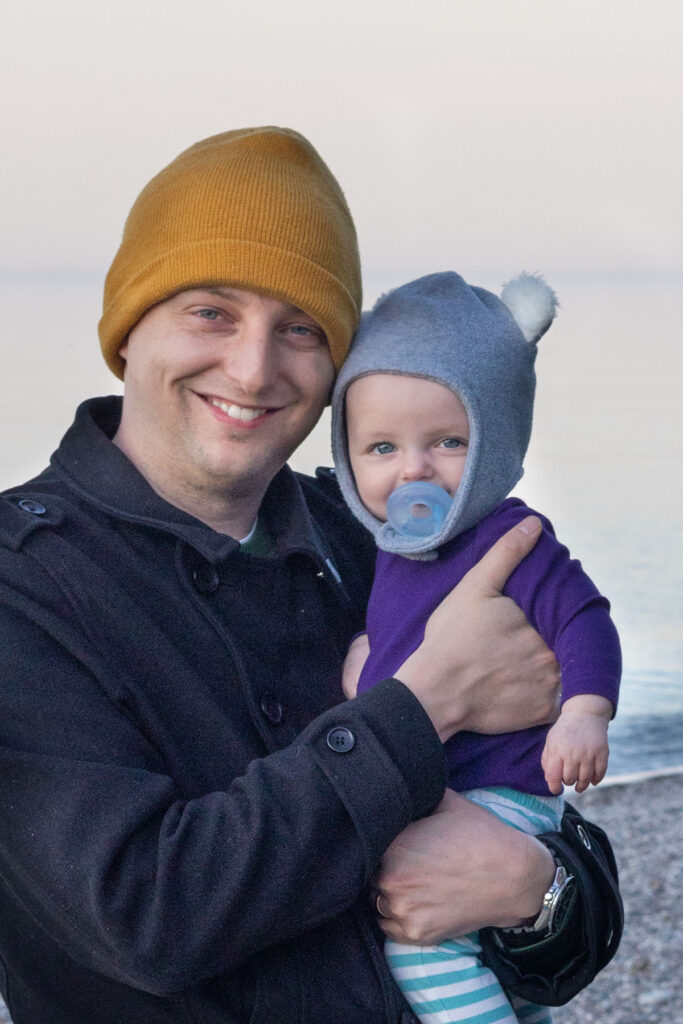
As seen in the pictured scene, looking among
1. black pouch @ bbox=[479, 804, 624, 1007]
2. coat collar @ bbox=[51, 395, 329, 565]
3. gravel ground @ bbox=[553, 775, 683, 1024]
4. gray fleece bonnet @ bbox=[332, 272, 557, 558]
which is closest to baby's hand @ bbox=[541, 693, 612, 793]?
black pouch @ bbox=[479, 804, 624, 1007]

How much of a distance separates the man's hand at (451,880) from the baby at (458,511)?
0.09 m

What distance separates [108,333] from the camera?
2.65m

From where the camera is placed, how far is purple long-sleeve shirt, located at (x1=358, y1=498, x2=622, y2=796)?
Result: 227 cm

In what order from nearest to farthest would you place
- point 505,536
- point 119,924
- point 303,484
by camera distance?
point 119,924, point 505,536, point 303,484

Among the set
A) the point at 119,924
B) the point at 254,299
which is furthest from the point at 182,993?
the point at 254,299

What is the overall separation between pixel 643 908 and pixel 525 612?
3.81 m

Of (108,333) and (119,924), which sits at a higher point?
(108,333)

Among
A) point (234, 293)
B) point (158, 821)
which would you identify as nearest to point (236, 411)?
point (234, 293)

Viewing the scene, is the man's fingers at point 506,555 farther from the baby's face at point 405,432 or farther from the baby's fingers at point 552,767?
the baby's fingers at point 552,767

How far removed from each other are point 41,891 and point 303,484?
123cm

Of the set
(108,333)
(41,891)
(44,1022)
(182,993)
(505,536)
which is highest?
(108,333)

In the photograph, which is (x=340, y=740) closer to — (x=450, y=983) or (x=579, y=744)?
(x=579, y=744)

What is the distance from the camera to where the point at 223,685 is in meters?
2.28

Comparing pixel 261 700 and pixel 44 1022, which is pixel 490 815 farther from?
pixel 44 1022
